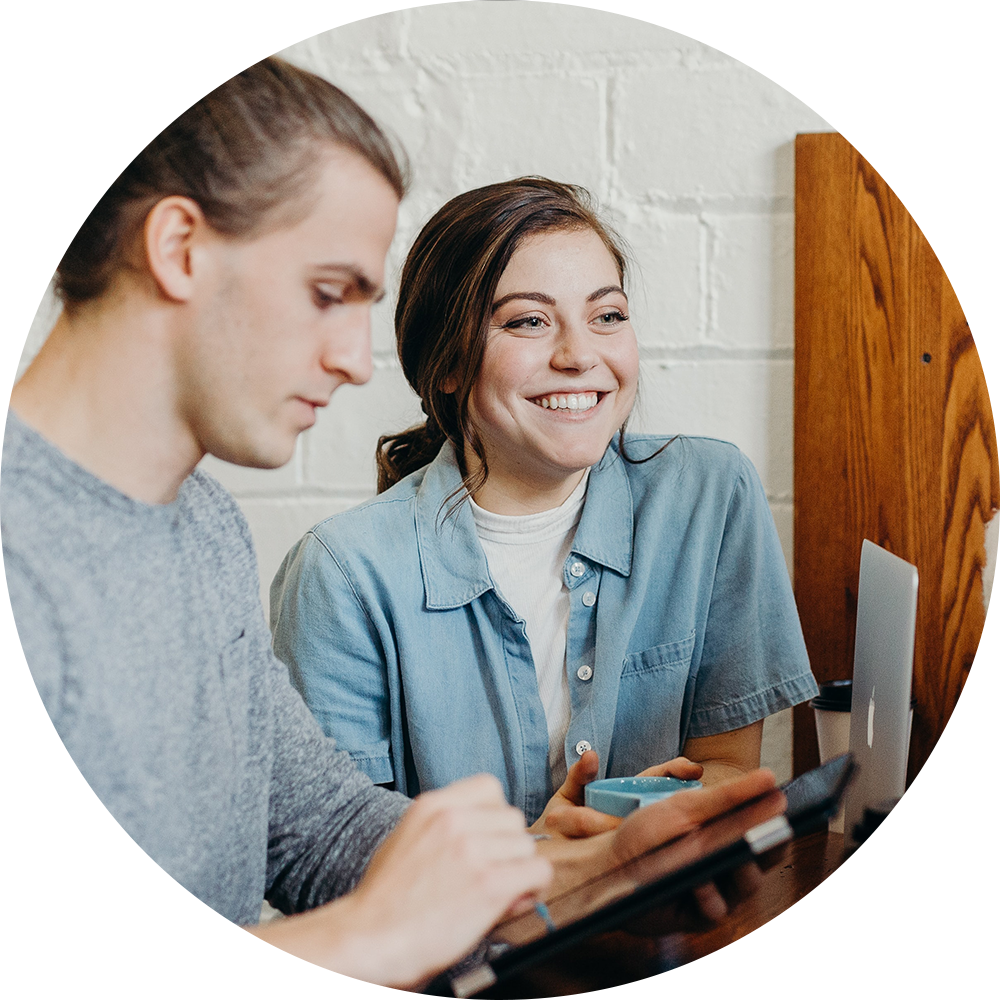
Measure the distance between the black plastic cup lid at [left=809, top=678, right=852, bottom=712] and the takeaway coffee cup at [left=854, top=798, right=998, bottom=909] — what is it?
1.88 feet

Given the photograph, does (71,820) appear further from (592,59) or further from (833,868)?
(592,59)

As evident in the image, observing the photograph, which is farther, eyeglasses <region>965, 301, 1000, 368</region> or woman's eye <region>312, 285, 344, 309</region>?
eyeglasses <region>965, 301, 1000, 368</region>

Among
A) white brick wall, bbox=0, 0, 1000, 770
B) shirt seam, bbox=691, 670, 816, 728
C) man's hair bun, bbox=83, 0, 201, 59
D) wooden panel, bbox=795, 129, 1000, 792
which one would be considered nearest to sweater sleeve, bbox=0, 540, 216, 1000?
man's hair bun, bbox=83, 0, 201, 59

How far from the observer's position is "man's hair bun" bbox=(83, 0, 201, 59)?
0.76 metres

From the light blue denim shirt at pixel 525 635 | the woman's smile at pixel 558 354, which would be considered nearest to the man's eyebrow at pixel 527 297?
the woman's smile at pixel 558 354

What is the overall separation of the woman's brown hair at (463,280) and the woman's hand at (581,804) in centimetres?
38

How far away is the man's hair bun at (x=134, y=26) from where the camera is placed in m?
0.76

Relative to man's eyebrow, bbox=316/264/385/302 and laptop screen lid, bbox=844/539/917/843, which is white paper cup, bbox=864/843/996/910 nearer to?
laptop screen lid, bbox=844/539/917/843

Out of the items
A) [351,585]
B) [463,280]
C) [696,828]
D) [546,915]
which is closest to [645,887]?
[546,915]

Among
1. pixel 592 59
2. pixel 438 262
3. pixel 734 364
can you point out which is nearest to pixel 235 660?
pixel 438 262

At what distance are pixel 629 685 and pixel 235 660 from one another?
0.58 m

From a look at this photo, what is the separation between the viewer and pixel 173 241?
701mm

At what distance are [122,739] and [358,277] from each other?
0.32 m

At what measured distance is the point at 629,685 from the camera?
51.3 inches
